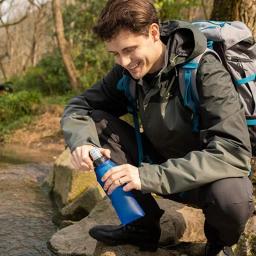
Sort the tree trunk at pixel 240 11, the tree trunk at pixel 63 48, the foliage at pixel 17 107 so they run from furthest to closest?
the tree trunk at pixel 63 48, the foliage at pixel 17 107, the tree trunk at pixel 240 11

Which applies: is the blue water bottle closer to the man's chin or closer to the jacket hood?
the man's chin

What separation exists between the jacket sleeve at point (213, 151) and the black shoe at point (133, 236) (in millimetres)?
559

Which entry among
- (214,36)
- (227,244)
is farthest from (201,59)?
(227,244)

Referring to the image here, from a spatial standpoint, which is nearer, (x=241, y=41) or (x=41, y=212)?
(x=241, y=41)

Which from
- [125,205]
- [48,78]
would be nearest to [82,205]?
[125,205]

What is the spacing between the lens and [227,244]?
213 centimetres

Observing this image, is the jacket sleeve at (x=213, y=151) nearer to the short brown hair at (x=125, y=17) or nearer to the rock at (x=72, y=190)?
the short brown hair at (x=125, y=17)

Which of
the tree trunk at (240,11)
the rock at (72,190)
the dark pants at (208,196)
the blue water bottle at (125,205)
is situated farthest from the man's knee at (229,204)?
the tree trunk at (240,11)

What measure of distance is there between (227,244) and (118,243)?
2.04 ft

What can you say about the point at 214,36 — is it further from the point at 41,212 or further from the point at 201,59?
the point at 41,212

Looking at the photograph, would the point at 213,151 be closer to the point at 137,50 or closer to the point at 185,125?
the point at 185,125

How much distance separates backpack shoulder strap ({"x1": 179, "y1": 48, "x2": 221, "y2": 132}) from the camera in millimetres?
2027

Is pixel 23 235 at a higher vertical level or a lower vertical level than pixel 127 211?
lower

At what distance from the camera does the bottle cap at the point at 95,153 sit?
2.13m
